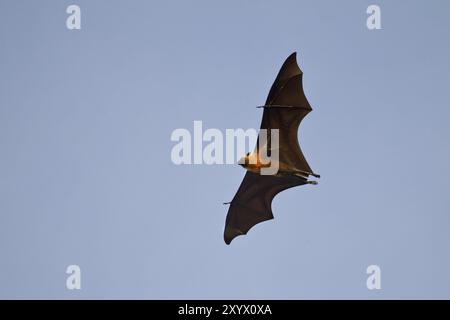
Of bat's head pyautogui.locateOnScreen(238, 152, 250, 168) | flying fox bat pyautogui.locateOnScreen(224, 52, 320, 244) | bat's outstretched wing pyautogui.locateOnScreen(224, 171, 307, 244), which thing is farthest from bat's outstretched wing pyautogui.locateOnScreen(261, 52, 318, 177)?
bat's head pyautogui.locateOnScreen(238, 152, 250, 168)

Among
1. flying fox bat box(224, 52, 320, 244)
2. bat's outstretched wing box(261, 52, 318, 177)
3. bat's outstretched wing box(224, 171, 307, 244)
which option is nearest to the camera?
flying fox bat box(224, 52, 320, 244)

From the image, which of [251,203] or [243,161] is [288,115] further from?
[251,203]

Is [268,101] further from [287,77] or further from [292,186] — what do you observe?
[292,186]

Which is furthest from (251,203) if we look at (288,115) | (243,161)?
(288,115)

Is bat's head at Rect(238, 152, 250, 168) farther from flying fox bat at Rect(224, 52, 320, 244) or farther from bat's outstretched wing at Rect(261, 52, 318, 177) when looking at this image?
bat's outstretched wing at Rect(261, 52, 318, 177)

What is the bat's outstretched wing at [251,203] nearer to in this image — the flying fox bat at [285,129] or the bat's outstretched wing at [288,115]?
the flying fox bat at [285,129]
